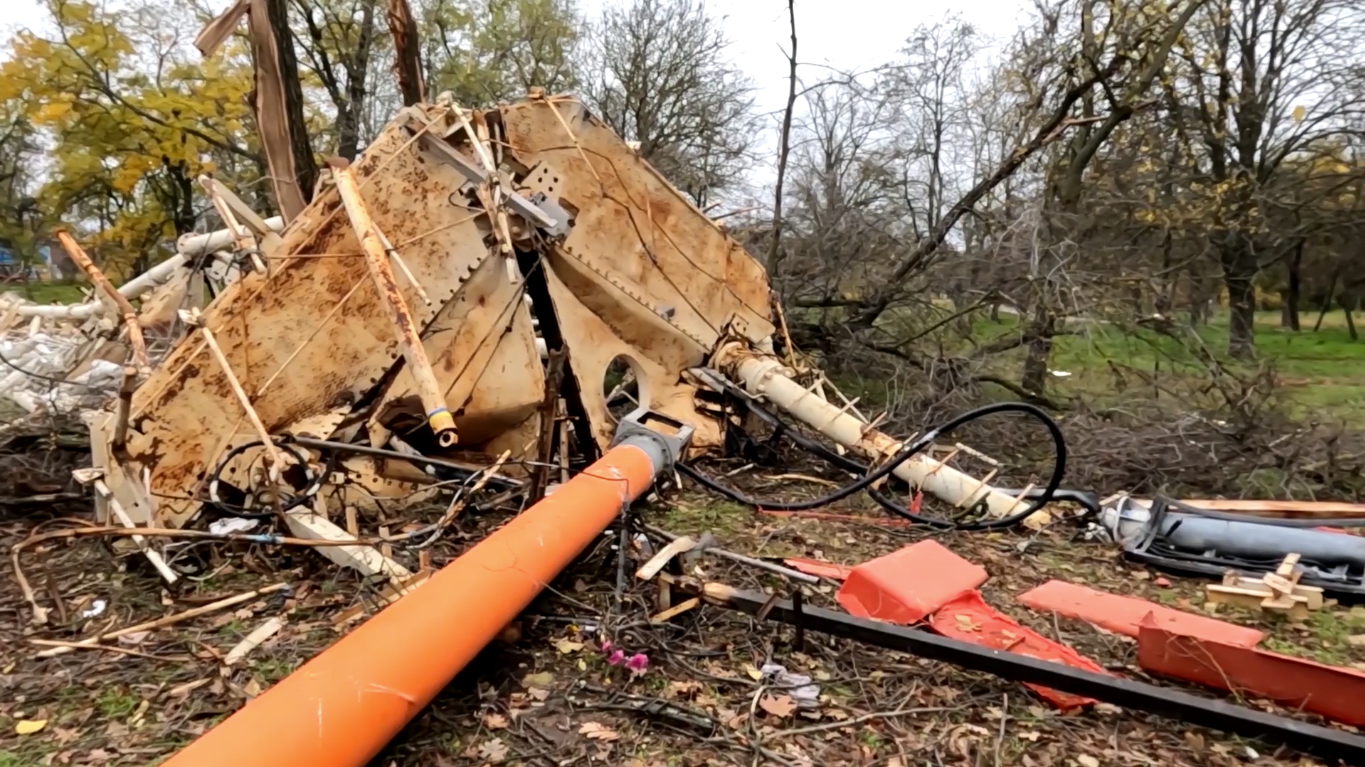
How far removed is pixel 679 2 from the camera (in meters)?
19.8

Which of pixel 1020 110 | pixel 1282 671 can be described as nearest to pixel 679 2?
pixel 1020 110

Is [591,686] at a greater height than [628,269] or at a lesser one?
lesser

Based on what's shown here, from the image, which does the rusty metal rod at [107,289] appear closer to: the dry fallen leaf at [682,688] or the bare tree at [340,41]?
the dry fallen leaf at [682,688]

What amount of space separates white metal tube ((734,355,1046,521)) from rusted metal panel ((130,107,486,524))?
2.41 meters

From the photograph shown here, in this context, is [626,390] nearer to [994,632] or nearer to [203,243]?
[203,243]

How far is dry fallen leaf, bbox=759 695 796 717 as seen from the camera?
3080 mm

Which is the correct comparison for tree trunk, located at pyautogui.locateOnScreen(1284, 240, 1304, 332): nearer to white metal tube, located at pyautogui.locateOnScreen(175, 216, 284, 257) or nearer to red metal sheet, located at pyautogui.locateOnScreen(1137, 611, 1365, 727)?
red metal sheet, located at pyautogui.locateOnScreen(1137, 611, 1365, 727)

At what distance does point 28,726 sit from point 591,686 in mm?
1913

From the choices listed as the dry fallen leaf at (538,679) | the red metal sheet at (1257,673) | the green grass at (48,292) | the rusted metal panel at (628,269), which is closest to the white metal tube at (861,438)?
the rusted metal panel at (628,269)

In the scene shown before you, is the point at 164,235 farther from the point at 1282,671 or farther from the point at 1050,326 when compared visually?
the point at 1282,671

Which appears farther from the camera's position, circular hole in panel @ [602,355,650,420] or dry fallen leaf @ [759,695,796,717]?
circular hole in panel @ [602,355,650,420]

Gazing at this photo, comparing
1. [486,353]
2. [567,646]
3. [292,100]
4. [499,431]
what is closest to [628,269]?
[486,353]

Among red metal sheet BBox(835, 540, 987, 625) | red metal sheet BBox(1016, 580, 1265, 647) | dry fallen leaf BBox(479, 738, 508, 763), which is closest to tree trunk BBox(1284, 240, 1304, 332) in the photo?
red metal sheet BBox(1016, 580, 1265, 647)

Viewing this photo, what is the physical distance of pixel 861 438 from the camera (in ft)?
20.2
